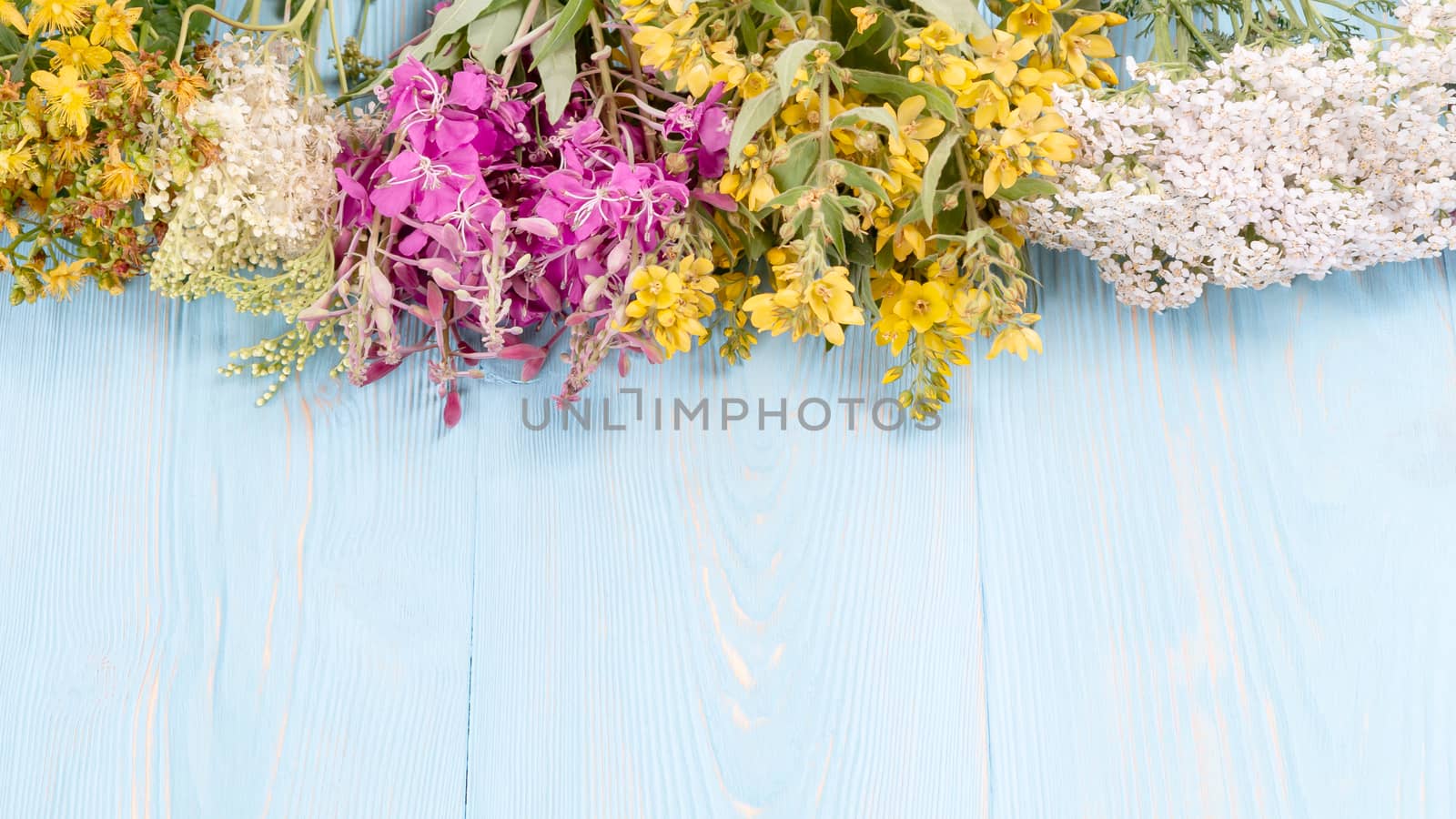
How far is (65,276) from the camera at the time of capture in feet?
2.69

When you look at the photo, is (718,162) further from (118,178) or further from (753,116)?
(118,178)

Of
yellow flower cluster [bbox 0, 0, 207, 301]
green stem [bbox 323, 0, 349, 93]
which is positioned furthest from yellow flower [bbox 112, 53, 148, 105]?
green stem [bbox 323, 0, 349, 93]

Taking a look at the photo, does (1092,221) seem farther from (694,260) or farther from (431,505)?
(431,505)

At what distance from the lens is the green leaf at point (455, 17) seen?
2.58ft

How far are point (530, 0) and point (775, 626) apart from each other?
Answer: 565 millimetres

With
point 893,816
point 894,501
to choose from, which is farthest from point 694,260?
point 893,816

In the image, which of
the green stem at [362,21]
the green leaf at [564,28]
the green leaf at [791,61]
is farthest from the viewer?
the green stem at [362,21]

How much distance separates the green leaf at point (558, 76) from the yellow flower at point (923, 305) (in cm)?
31

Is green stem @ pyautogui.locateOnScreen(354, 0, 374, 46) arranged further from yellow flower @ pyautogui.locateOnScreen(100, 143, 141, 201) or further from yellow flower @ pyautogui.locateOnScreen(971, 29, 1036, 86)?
yellow flower @ pyautogui.locateOnScreen(971, 29, 1036, 86)

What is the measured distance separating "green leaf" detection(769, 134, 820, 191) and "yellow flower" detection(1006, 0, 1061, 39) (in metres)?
0.17

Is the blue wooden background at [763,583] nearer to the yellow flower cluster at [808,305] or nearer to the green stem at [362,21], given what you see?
the yellow flower cluster at [808,305]

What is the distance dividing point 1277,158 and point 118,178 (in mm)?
883

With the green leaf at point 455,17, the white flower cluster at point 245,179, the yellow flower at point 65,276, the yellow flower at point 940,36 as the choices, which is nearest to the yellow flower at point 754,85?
the yellow flower at point 940,36

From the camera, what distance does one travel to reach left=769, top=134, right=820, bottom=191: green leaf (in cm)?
73
